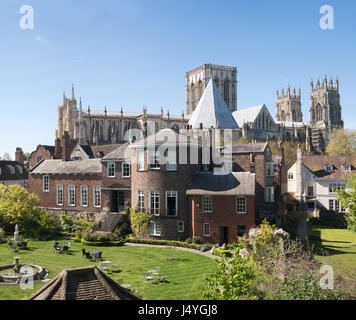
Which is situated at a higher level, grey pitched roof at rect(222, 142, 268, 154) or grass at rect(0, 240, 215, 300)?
grey pitched roof at rect(222, 142, 268, 154)

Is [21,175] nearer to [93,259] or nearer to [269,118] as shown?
[93,259]

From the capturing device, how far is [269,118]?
323ft

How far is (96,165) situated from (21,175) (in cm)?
2858

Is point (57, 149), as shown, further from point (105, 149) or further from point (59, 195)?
point (59, 195)

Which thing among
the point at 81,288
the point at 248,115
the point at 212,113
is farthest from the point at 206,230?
the point at 248,115

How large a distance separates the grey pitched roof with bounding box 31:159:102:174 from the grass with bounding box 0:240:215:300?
10568mm

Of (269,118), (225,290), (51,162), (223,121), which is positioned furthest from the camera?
(269,118)

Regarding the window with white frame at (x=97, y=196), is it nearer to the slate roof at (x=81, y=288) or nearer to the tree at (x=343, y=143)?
the slate roof at (x=81, y=288)

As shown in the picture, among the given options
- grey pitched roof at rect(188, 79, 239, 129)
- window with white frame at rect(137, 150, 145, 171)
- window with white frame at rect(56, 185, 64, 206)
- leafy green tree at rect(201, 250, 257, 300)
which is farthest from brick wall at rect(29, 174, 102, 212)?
grey pitched roof at rect(188, 79, 239, 129)

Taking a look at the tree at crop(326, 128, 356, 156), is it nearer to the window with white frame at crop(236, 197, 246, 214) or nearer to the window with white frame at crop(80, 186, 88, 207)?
the window with white frame at crop(236, 197, 246, 214)

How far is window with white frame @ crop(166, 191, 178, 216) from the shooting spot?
33.9m

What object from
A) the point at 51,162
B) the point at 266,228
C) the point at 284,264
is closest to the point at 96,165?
the point at 51,162

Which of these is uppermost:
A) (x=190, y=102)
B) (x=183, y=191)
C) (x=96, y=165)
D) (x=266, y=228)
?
(x=190, y=102)
